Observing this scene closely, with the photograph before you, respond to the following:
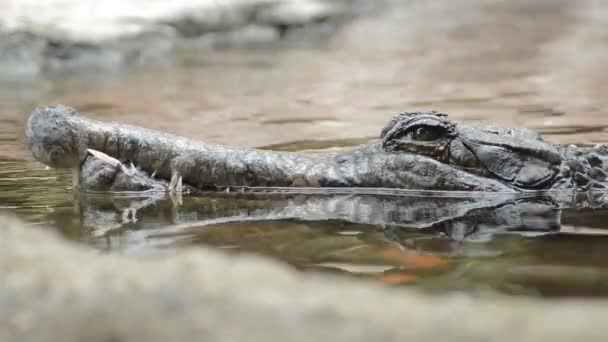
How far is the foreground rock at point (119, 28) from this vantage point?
484 inches

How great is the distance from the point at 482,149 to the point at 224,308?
257 cm

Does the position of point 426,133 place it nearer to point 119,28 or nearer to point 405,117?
point 405,117

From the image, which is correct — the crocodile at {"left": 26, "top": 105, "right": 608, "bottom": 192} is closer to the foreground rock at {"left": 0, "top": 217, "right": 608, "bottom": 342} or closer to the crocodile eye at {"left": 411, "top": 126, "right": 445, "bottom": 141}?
the crocodile eye at {"left": 411, "top": 126, "right": 445, "bottom": 141}

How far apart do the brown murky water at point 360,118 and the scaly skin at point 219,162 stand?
164mm

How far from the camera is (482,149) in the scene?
3598 mm

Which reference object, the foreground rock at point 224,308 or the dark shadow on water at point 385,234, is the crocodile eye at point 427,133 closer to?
the dark shadow on water at point 385,234

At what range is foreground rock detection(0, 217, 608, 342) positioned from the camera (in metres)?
1.09

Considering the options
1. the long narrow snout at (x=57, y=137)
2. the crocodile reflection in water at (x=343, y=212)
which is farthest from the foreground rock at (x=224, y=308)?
the long narrow snout at (x=57, y=137)

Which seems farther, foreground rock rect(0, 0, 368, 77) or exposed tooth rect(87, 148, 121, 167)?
foreground rock rect(0, 0, 368, 77)

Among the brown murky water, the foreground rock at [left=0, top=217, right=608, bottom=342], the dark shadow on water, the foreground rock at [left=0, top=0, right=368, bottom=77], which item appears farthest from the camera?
the foreground rock at [left=0, top=0, right=368, bottom=77]

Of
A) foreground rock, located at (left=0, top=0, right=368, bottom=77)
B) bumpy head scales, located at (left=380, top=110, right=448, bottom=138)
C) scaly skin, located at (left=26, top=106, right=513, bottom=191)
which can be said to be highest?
foreground rock, located at (left=0, top=0, right=368, bottom=77)

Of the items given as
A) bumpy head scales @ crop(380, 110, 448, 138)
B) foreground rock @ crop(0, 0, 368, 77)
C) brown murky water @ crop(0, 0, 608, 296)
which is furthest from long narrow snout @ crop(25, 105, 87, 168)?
foreground rock @ crop(0, 0, 368, 77)

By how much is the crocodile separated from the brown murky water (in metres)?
0.15

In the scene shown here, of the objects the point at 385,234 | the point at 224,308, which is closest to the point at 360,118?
the point at 385,234
